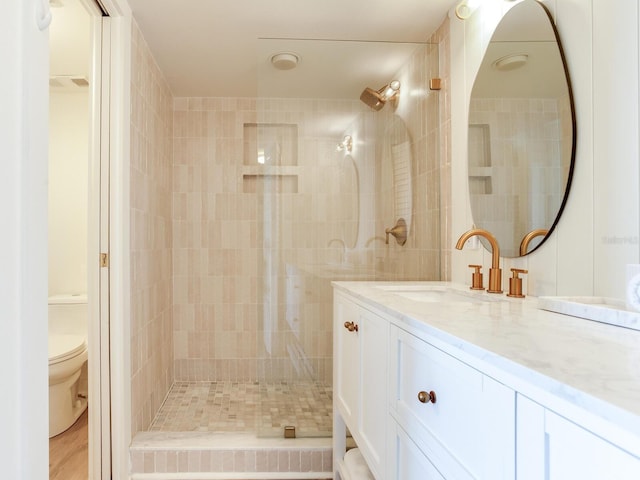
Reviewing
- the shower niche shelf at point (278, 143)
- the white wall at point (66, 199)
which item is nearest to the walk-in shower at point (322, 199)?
the shower niche shelf at point (278, 143)

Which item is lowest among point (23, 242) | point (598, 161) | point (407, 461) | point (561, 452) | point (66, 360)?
point (66, 360)

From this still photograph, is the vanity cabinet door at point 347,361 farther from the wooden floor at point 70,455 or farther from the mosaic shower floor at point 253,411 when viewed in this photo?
the wooden floor at point 70,455

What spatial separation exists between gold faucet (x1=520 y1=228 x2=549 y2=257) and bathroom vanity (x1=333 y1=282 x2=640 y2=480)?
0.19 meters

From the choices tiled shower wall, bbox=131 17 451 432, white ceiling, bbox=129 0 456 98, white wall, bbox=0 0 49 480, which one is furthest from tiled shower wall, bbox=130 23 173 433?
white wall, bbox=0 0 49 480

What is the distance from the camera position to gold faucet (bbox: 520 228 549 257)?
54.3 inches

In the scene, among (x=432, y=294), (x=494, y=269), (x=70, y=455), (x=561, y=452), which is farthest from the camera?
(x=70, y=455)

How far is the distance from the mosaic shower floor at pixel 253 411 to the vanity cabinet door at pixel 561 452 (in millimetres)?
1685

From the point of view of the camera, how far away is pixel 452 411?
80cm

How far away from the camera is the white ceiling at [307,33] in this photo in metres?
2.04

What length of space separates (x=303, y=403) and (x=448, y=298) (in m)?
1.02

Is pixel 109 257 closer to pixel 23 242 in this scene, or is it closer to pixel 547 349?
pixel 23 242

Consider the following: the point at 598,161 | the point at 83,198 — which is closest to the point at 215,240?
the point at 83,198

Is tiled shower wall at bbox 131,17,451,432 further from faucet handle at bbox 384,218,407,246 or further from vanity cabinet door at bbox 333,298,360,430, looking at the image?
vanity cabinet door at bbox 333,298,360,430

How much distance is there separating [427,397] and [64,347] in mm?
2271
